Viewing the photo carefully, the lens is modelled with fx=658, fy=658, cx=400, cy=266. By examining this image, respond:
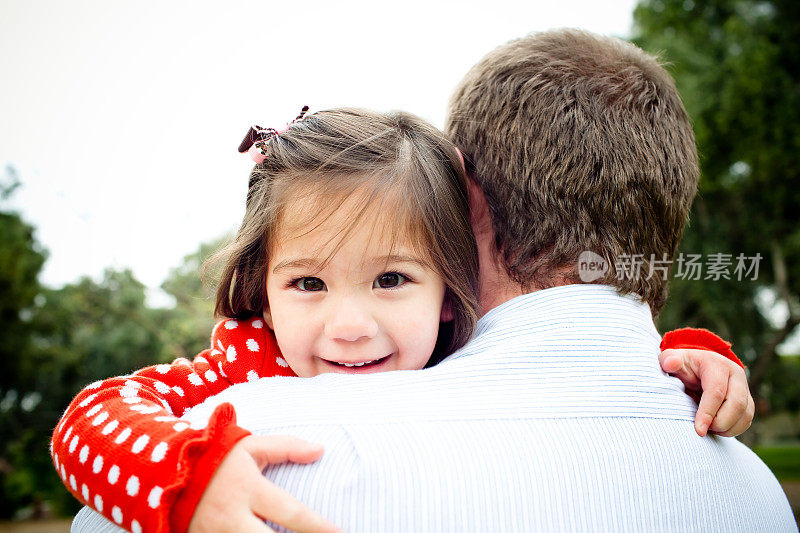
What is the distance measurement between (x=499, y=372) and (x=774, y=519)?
0.81m

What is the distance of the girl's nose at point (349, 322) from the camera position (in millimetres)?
1604

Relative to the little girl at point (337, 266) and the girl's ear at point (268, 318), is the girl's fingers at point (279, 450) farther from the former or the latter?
the girl's ear at point (268, 318)

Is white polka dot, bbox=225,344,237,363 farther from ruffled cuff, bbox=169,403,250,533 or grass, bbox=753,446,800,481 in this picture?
grass, bbox=753,446,800,481

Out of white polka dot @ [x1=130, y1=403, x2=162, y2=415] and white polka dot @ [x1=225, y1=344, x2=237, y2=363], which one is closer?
white polka dot @ [x1=130, y1=403, x2=162, y2=415]

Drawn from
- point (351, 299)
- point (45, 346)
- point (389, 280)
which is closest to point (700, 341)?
point (389, 280)

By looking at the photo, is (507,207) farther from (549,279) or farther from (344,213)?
(344,213)

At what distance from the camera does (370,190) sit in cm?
170

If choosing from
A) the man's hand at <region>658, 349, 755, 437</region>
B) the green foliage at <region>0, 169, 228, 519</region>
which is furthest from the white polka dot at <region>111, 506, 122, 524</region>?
the green foliage at <region>0, 169, 228, 519</region>

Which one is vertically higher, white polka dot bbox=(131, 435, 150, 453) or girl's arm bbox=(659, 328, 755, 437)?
white polka dot bbox=(131, 435, 150, 453)

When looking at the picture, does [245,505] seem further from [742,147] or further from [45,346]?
[45,346]

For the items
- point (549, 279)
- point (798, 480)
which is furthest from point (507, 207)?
point (798, 480)

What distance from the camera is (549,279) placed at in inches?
67.6

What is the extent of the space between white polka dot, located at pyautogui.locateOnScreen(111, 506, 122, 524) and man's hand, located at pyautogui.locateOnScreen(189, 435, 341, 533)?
0.16 meters

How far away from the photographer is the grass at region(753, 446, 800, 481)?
15850 mm
